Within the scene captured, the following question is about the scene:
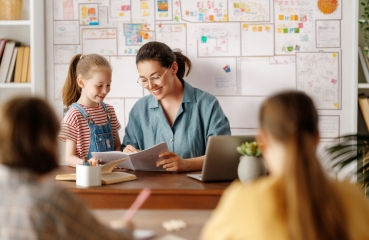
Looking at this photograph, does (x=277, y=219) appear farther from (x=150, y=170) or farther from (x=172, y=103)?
(x=172, y=103)

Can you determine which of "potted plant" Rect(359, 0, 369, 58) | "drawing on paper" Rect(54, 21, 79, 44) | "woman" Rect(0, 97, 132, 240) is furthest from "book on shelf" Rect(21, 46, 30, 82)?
"woman" Rect(0, 97, 132, 240)

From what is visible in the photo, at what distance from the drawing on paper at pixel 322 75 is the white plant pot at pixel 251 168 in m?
1.75

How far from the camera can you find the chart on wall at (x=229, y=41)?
3.69 meters

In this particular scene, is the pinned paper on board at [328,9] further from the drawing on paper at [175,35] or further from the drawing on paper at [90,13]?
the drawing on paper at [90,13]

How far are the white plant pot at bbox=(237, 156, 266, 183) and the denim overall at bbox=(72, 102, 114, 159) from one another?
3.51 ft

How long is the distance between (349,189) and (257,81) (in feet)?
8.24

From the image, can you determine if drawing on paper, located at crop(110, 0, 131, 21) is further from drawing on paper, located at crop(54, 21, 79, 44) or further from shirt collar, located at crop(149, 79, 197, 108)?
shirt collar, located at crop(149, 79, 197, 108)

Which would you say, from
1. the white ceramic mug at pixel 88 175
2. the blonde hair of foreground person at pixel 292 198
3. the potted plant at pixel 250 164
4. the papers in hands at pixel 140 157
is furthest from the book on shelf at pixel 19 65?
the blonde hair of foreground person at pixel 292 198

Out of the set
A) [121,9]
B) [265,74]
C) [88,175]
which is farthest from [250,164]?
[121,9]

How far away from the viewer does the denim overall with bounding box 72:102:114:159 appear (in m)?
2.88

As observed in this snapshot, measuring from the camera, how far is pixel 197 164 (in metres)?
2.61

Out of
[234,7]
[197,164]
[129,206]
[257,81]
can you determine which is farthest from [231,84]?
[129,206]

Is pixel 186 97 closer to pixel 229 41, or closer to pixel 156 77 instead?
pixel 156 77

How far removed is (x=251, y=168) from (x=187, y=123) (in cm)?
102
